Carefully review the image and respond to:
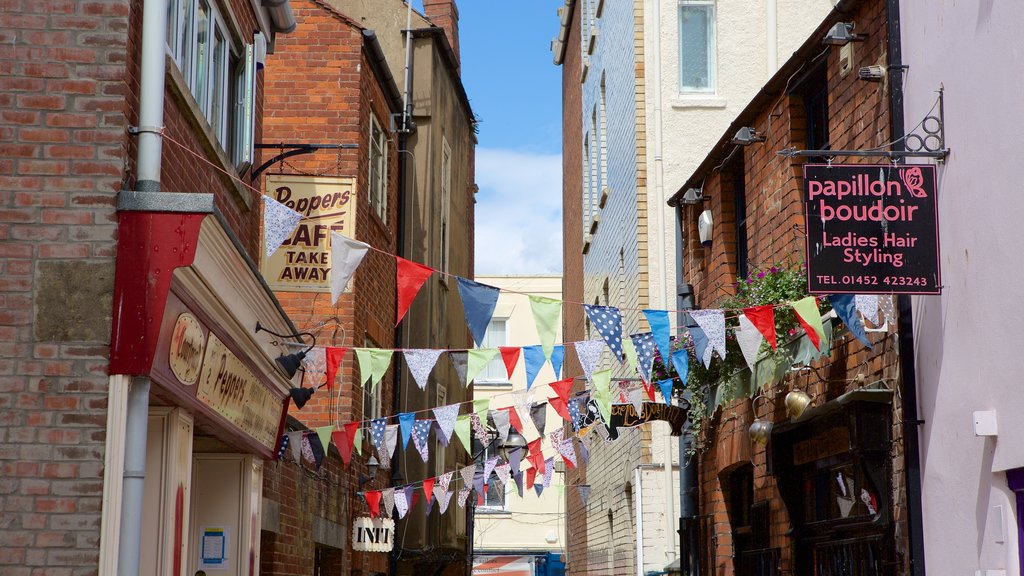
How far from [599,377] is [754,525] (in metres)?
2.06

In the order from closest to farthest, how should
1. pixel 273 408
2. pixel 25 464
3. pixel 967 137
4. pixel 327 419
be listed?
pixel 25 464, pixel 967 137, pixel 273 408, pixel 327 419

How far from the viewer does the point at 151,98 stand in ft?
23.2

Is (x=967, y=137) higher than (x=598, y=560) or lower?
higher

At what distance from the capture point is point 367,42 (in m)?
16.1

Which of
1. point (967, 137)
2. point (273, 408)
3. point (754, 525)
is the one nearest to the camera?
point (967, 137)

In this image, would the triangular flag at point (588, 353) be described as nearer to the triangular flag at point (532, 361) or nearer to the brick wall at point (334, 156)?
the triangular flag at point (532, 361)

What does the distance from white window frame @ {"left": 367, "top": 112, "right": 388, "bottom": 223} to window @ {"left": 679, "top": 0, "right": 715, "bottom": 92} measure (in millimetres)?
4268

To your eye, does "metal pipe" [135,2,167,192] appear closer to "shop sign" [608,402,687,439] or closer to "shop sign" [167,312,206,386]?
"shop sign" [167,312,206,386]

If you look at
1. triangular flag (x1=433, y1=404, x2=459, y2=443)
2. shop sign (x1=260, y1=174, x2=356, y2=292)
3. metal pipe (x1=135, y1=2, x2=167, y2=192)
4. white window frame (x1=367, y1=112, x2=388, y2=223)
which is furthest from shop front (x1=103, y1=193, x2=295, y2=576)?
white window frame (x1=367, y1=112, x2=388, y2=223)

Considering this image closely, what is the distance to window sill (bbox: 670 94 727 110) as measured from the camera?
17.4 meters

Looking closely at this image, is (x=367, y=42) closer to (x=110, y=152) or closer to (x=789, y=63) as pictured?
(x=789, y=63)

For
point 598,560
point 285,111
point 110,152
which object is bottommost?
point 598,560

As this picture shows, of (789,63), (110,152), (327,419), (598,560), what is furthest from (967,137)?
(598,560)

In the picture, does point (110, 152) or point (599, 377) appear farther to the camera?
point (599, 377)
